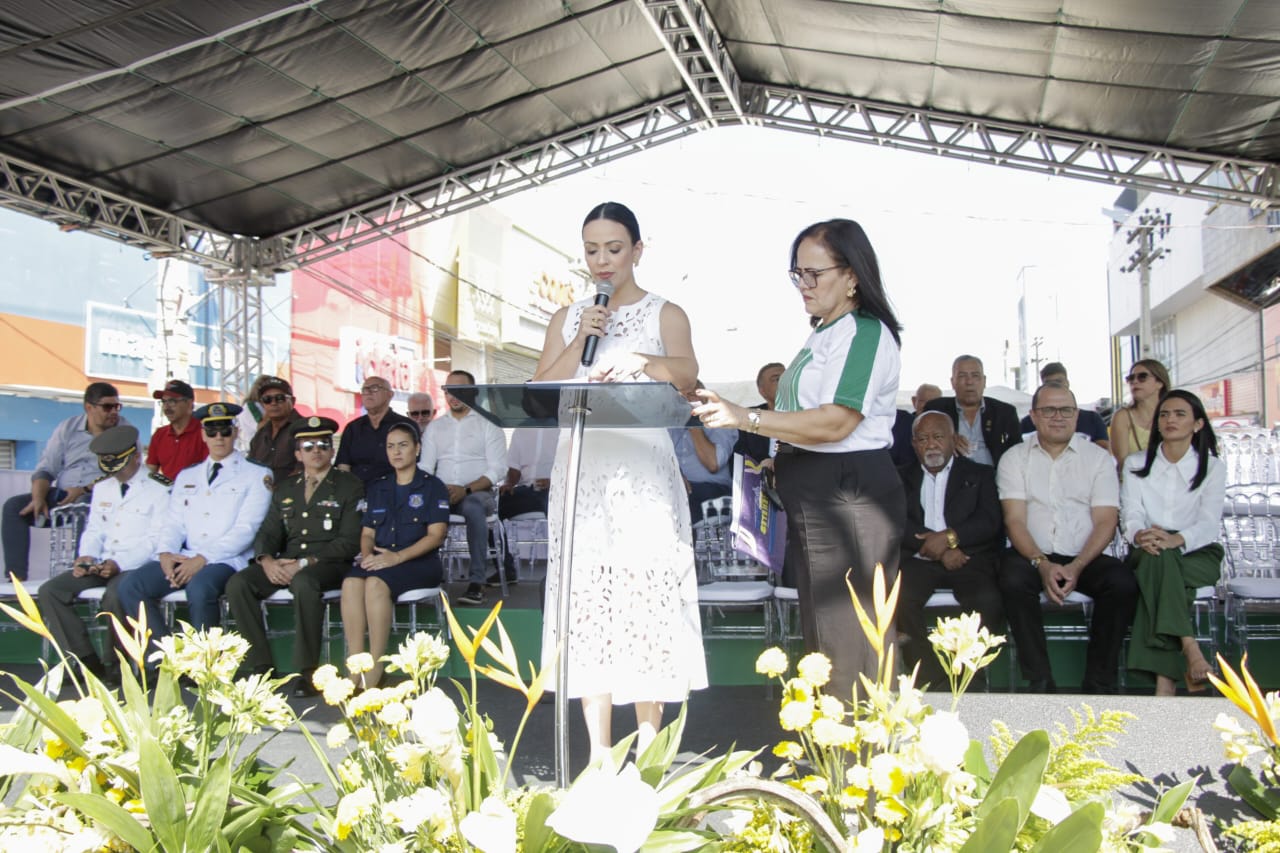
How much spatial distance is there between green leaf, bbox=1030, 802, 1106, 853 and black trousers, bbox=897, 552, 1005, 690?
3483 mm

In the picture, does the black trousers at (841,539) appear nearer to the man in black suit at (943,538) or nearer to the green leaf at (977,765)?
the green leaf at (977,765)

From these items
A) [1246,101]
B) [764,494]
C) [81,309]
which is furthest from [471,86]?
[81,309]

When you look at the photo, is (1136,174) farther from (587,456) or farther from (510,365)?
(510,365)

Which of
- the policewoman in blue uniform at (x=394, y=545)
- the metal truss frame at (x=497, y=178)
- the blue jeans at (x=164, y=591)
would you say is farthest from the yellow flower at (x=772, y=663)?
the metal truss frame at (x=497, y=178)

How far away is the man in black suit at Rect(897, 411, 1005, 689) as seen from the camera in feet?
14.0

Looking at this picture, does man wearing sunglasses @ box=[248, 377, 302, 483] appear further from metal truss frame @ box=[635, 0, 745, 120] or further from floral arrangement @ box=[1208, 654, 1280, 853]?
floral arrangement @ box=[1208, 654, 1280, 853]

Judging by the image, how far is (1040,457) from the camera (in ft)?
14.8

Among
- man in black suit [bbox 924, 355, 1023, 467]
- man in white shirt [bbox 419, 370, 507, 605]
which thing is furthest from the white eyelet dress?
man in white shirt [bbox 419, 370, 507, 605]

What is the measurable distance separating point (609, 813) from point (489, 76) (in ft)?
23.6

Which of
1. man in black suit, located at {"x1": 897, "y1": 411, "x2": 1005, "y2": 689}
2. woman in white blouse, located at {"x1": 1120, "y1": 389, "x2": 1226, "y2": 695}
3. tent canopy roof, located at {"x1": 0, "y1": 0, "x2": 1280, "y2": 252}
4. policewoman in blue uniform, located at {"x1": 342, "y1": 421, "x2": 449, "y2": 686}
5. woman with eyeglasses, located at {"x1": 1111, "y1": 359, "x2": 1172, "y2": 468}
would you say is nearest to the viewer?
woman in white blouse, located at {"x1": 1120, "y1": 389, "x2": 1226, "y2": 695}

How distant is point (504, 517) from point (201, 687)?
221 inches

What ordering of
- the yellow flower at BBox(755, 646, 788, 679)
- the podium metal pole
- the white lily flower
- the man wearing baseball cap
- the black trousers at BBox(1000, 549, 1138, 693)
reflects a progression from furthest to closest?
1. the man wearing baseball cap
2. the black trousers at BBox(1000, 549, 1138, 693)
3. the podium metal pole
4. the yellow flower at BBox(755, 646, 788, 679)
5. the white lily flower

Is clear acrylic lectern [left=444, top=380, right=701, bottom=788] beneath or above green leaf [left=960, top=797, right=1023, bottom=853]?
above

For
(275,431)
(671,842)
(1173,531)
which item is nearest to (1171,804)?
(671,842)
